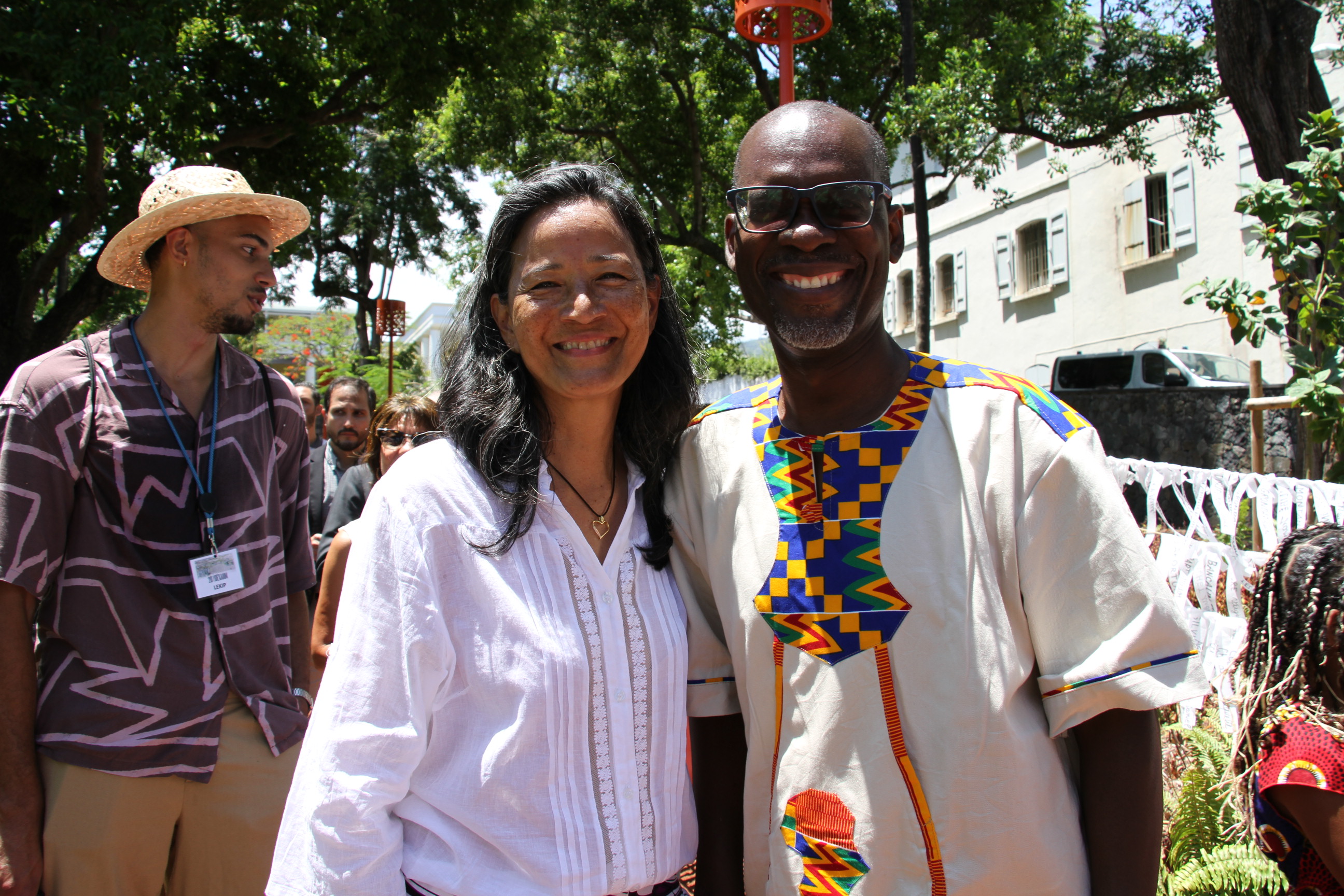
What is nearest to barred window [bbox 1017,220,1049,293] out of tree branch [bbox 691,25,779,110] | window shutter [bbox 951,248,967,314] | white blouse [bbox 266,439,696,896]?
window shutter [bbox 951,248,967,314]

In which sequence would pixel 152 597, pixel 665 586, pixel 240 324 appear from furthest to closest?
pixel 240 324 → pixel 152 597 → pixel 665 586

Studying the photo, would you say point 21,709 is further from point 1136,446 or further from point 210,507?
point 1136,446

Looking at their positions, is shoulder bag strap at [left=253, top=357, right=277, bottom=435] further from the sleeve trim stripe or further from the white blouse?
the sleeve trim stripe

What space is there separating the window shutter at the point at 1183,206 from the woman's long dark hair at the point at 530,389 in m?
17.8

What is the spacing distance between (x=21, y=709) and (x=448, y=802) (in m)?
1.40

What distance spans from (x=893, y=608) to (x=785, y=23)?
15.0ft

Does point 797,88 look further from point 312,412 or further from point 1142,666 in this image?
point 1142,666

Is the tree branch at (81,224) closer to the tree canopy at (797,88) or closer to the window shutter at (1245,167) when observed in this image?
the tree canopy at (797,88)

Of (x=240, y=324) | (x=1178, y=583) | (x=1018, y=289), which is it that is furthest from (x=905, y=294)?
(x=240, y=324)

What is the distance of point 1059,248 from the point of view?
803 inches

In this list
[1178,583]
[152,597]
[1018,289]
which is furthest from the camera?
[1018,289]

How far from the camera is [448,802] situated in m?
1.52

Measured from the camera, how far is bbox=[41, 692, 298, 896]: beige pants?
2314mm

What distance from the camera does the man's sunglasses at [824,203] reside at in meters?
1.76
